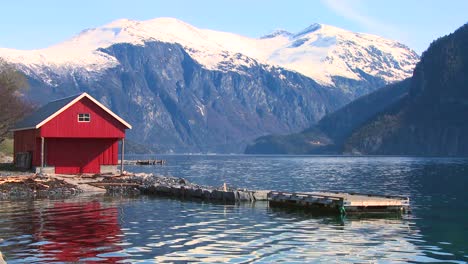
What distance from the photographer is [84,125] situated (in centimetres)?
7681

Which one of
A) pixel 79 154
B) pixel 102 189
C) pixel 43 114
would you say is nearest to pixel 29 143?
pixel 43 114

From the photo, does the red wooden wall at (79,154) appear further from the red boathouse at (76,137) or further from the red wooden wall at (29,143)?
the red wooden wall at (29,143)

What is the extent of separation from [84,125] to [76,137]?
164 centimetres

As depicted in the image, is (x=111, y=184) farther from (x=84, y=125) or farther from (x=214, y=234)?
(x=214, y=234)

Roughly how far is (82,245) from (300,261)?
35.8 feet

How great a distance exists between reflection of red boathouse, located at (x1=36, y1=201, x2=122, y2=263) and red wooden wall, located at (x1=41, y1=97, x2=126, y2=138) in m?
24.0

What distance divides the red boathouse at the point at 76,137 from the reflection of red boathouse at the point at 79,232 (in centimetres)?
2422

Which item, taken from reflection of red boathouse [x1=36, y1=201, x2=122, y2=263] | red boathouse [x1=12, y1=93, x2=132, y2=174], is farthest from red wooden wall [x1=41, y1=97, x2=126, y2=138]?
reflection of red boathouse [x1=36, y1=201, x2=122, y2=263]

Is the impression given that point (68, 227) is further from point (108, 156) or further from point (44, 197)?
point (108, 156)

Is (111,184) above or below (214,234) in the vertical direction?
above

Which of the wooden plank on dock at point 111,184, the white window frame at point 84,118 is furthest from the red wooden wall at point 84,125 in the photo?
the wooden plank on dock at point 111,184

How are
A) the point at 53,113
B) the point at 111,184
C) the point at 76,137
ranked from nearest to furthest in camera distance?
1. the point at 111,184
2. the point at 53,113
3. the point at 76,137

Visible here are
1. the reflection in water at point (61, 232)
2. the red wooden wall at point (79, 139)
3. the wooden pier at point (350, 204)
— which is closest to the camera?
the reflection in water at point (61, 232)

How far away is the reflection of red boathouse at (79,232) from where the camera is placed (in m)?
31.3
